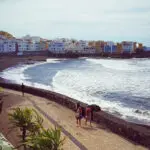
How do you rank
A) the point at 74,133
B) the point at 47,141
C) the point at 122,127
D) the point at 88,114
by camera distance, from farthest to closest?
the point at 88,114
the point at 122,127
the point at 74,133
the point at 47,141

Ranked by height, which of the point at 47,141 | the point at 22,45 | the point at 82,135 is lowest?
the point at 82,135

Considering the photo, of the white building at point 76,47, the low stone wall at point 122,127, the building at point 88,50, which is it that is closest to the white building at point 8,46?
the white building at point 76,47

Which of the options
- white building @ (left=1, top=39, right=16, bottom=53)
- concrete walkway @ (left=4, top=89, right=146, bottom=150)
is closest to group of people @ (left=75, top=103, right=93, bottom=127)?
concrete walkway @ (left=4, top=89, right=146, bottom=150)

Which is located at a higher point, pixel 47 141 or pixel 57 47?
pixel 47 141

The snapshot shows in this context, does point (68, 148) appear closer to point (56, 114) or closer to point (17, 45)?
point (56, 114)

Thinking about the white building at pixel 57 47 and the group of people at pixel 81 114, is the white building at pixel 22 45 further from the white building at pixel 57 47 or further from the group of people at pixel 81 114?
the group of people at pixel 81 114

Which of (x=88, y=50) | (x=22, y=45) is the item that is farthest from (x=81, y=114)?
(x=88, y=50)

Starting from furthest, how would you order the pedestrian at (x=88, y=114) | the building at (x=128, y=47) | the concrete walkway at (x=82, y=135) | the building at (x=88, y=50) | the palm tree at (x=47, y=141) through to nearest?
the building at (x=128, y=47), the building at (x=88, y=50), the pedestrian at (x=88, y=114), the concrete walkway at (x=82, y=135), the palm tree at (x=47, y=141)

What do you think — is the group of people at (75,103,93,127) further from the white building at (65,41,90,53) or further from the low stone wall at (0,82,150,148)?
the white building at (65,41,90,53)

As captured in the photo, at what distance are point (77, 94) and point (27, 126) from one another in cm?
1762

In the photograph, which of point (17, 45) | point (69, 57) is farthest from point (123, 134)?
point (17, 45)

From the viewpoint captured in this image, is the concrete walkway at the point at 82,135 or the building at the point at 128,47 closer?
the concrete walkway at the point at 82,135

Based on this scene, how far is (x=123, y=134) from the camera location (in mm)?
14367

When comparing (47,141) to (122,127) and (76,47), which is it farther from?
(76,47)
